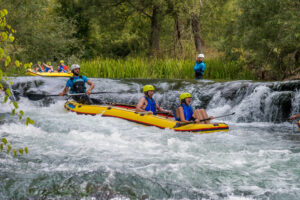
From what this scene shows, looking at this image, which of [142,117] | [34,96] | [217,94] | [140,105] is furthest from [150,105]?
[34,96]

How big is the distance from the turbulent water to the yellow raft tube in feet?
0.39

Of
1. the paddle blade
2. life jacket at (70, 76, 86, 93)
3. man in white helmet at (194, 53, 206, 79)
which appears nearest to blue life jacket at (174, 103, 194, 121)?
life jacket at (70, 76, 86, 93)

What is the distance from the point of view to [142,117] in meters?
7.60

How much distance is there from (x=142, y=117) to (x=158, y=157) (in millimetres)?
2217

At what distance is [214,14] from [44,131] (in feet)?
43.7

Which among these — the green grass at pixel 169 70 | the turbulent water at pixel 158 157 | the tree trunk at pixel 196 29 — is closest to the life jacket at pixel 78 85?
the turbulent water at pixel 158 157

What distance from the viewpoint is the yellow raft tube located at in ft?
21.7

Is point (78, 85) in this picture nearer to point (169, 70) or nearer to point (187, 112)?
point (187, 112)

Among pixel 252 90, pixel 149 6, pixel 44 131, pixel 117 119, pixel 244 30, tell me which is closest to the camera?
pixel 44 131

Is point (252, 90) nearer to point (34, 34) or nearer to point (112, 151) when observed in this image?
point (112, 151)

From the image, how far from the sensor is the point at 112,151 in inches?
226

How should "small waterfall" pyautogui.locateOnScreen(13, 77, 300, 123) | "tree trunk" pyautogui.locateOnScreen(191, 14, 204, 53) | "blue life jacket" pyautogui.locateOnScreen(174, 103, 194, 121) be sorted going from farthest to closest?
"tree trunk" pyautogui.locateOnScreen(191, 14, 204, 53) < "small waterfall" pyautogui.locateOnScreen(13, 77, 300, 123) < "blue life jacket" pyautogui.locateOnScreen(174, 103, 194, 121)

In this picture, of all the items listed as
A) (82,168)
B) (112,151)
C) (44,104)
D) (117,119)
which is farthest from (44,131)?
(44,104)

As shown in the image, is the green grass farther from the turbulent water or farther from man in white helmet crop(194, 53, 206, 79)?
the turbulent water
